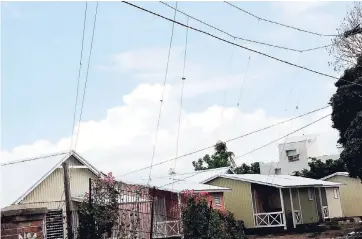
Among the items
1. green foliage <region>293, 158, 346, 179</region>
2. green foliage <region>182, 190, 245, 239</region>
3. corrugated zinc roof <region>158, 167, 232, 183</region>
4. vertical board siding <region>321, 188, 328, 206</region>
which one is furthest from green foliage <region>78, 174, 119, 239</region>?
green foliage <region>293, 158, 346, 179</region>

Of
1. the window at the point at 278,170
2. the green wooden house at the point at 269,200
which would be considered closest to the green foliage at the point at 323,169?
the green wooden house at the point at 269,200

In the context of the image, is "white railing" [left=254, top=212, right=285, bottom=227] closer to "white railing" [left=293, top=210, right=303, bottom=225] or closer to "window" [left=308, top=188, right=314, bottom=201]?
"white railing" [left=293, top=210, right=303, bottom=225]

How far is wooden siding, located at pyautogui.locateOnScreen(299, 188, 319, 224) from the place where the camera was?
3384 cm

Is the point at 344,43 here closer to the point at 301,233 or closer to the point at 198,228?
the point at 301,233

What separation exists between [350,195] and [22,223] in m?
40.3

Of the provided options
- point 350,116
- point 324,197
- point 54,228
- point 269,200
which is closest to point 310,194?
point 324,197

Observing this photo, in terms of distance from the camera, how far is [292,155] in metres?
54.6

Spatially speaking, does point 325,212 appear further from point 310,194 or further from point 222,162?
point 222,162

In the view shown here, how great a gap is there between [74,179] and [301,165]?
117ft

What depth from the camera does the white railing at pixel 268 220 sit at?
30344mm

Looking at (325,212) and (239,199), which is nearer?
(239,199)

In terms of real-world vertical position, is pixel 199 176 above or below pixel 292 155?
below

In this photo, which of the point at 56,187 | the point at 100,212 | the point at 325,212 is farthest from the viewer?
the point at 325,212

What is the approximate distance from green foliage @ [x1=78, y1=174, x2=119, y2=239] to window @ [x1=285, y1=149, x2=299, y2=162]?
45.3 metres
